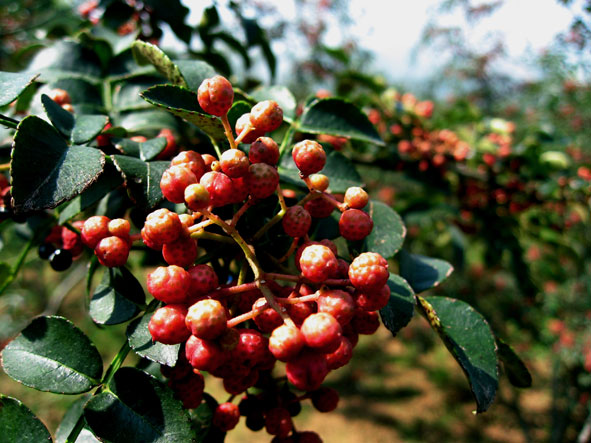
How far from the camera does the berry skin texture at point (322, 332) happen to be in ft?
1.47

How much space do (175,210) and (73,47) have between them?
0.60m

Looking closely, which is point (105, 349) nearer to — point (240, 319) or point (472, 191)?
point (472, 191)

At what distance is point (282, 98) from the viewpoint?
0.84m

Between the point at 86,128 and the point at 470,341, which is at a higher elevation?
the point at 86,128

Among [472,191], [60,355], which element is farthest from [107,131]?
[472,191]

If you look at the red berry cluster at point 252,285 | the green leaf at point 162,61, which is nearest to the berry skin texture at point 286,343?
the red berry cluster at point 252,285

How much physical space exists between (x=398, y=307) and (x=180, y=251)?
32 centimetres

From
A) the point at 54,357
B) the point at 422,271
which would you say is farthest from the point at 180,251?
the point at 422,271

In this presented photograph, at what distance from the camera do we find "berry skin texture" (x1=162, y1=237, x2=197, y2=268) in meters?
0.52

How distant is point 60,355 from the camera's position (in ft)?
1.97

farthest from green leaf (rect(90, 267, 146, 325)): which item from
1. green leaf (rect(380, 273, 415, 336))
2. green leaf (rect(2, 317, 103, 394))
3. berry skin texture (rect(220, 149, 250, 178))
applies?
green leaf (rect(380, 273, 415, 336))

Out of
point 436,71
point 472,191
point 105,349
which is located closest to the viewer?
point 472,191

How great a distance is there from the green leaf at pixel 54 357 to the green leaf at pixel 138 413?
0.05 meters

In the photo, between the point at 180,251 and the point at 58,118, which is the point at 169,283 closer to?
the point at 180,251
